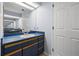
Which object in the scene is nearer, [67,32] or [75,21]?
[75,21]

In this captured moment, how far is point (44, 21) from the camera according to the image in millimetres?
3492

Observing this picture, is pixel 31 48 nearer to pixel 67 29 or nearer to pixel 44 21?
pixel 67 29

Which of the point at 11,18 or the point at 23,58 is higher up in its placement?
the point at 11,18

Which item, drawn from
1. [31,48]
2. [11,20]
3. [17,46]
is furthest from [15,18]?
[17,46]

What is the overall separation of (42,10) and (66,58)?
2.95 m

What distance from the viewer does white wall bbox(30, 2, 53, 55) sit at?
10.8ft

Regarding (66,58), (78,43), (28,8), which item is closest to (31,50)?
(78,43)

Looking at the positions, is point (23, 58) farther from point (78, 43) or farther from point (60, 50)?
point (60, 50)

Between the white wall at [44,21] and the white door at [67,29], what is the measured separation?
2.14ft

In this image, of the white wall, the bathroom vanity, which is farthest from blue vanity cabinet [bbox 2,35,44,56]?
the white wall

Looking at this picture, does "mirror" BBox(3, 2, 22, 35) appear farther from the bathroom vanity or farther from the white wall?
the white wall

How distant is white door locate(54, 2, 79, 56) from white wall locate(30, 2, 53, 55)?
65cm

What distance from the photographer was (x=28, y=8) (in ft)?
11.5

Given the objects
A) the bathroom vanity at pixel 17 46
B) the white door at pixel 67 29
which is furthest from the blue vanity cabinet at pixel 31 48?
the white door at pixel 67 29
